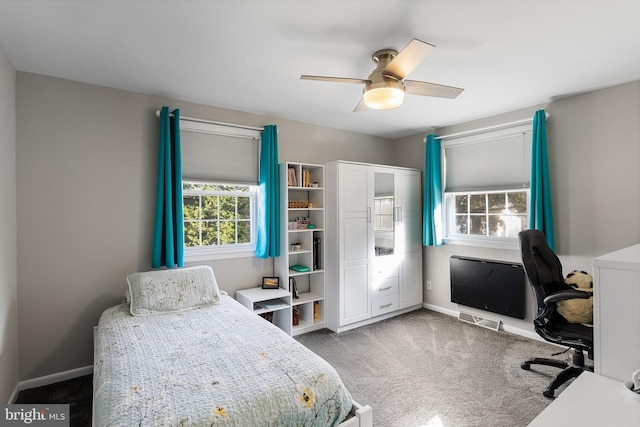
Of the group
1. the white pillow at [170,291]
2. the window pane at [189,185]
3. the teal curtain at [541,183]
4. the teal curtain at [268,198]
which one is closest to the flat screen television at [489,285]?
the teal curtain at [541,183]

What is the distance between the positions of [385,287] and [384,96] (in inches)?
104

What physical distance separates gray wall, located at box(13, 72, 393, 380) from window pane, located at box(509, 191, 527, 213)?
12.4 ft

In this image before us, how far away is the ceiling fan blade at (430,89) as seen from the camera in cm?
219

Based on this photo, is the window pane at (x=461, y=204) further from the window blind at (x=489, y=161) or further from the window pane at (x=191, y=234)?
the window pane at (x=191, y=234)

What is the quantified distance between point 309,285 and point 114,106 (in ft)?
9.21

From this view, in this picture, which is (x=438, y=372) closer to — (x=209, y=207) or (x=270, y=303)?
(x=270, y=303)

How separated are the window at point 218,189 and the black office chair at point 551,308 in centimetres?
271

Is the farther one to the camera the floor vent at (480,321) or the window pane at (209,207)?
the floor vent at (480,321)

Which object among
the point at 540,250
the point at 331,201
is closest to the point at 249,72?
the point at 331,201

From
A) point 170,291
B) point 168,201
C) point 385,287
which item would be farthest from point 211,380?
point 385,287

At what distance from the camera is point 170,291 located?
8.68ft

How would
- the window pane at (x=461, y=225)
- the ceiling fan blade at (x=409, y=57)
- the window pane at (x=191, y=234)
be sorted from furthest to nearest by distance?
the window pane at (x=461, y=225) → the window pane at (x=191, y=234) → the ceiling fan blade at (x=409, y=57)

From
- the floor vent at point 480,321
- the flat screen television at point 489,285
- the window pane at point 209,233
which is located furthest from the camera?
the floor vent at point 480,321

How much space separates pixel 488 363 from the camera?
2.88m
